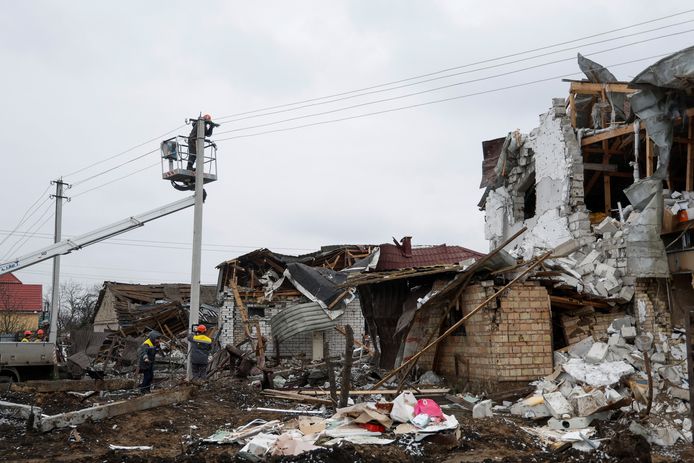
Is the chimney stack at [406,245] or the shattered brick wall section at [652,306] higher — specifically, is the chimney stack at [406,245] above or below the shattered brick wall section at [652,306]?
above

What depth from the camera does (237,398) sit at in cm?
1259

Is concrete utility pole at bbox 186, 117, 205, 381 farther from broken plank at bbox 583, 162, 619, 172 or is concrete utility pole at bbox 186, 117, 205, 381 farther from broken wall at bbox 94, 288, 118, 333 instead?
broken wall at bbox 94, 288, 118, 333

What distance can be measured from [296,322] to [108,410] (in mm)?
9627

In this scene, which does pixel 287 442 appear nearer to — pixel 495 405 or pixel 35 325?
pixel 495 405

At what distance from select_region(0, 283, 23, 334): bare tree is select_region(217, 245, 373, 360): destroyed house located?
1274 cm

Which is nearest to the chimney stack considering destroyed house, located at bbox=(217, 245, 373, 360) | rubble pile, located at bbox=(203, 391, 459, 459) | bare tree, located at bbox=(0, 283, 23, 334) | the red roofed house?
destroyed house, located at bbox=(217, 245, 373, 360)

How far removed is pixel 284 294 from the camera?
81.1ft

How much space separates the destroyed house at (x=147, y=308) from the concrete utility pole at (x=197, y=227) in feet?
44.8

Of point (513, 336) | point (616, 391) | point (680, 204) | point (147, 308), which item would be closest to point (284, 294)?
point (147, 308)

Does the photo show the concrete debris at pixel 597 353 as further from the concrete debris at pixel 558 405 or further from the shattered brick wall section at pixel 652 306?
the concrete debris at pixel 558 405

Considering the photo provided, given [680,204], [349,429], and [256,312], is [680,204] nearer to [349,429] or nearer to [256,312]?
[349,429]

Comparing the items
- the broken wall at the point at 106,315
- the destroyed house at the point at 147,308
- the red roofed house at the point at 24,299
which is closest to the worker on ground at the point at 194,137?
the destroyed house at the point at 147,308

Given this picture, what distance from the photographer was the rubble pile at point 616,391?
888cm

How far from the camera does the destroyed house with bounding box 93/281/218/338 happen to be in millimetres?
30688
